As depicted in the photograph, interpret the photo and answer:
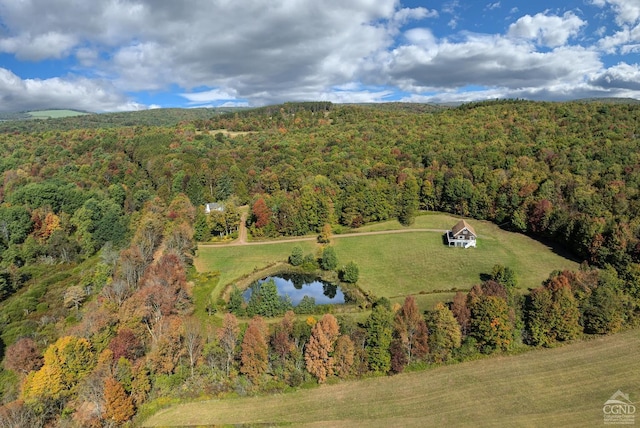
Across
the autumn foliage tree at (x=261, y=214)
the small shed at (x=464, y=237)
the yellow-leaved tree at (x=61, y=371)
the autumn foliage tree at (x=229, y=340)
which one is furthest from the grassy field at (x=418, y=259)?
the yellow-leaved tree at (x=61, y=371)

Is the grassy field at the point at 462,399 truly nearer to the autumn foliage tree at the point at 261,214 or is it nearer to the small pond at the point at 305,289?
the small pond at the point at 305,289

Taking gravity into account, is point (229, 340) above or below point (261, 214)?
below

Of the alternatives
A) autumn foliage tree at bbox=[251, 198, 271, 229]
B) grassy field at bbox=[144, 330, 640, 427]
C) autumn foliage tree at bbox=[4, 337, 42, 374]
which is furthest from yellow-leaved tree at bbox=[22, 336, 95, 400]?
autumn foliage tree at bbox=[251, 198, 271, 229]

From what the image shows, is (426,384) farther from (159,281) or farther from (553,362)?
(159,281)

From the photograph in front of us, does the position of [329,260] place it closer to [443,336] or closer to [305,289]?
[305,289]

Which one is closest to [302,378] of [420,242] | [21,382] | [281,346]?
[281,346]

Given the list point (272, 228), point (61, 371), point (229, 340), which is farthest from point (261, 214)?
point (61, 371)

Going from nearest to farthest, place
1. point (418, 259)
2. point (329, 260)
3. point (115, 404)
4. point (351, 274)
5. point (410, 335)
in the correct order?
point (115, 404), point (410, 335), point (351, 274), point (329, 260), point (418, 259)
